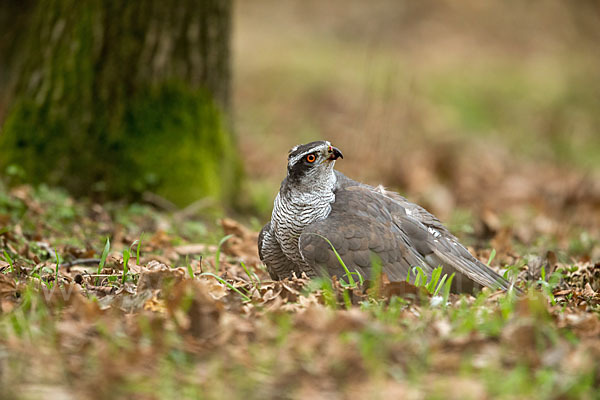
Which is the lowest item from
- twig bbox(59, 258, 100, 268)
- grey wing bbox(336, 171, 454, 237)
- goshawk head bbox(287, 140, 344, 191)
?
twig bbox(59, 258, 100, 268)

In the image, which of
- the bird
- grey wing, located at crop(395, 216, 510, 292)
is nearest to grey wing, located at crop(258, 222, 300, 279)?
the bird

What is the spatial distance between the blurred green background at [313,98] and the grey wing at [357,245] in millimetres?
2603

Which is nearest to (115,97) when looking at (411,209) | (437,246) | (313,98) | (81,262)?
(81,262)

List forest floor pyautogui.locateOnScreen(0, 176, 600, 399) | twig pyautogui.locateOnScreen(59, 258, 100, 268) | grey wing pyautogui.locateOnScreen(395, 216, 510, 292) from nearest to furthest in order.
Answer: forest floor pyautogui.locateOnScreen(0, 176, 600, 399)
grey wing pyautogui.locateOnScreen(395, 216, 510, 292)
twig pyautogui.locateOnScreen(59, 258, 100, 268)

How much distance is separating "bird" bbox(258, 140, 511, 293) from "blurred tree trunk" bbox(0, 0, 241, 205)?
91.1 inches

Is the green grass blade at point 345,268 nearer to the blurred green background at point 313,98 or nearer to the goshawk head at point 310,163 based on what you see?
the goshawk head at point 310,163

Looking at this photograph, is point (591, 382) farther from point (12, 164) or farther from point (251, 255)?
point (12, 164)

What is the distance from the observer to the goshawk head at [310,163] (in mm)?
4227

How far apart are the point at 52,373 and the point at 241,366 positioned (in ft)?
2.50

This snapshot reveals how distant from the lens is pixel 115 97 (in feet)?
20.5

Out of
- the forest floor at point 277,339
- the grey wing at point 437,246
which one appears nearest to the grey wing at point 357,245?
the grey wing at point 437,246

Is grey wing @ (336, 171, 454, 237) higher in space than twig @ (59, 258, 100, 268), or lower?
higher

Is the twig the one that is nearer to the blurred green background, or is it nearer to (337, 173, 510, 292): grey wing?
the blurred green background

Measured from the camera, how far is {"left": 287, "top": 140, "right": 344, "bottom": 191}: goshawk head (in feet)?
13.9
